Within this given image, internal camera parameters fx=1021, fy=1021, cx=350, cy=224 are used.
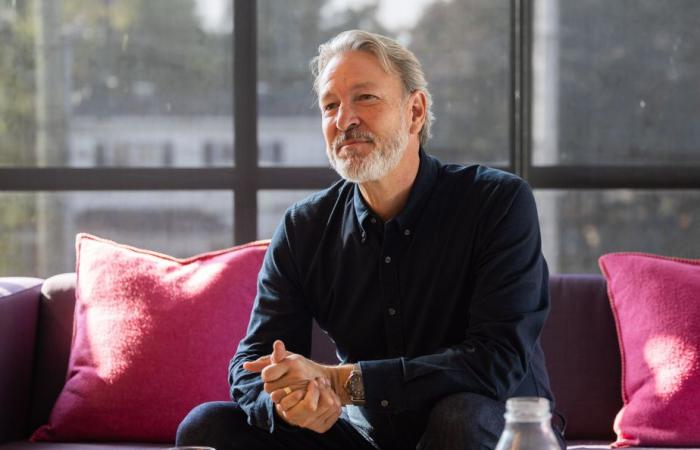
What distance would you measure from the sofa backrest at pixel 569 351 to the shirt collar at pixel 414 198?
1.97 feet

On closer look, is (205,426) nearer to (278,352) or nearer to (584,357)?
(278,352)

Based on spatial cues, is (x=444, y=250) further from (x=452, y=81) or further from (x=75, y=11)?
(x=75, y=11)

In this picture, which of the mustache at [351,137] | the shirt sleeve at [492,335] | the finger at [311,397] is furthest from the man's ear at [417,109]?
the finger at [311,397]

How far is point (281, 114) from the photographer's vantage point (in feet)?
10.6

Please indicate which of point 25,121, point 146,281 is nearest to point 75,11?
point 25,121

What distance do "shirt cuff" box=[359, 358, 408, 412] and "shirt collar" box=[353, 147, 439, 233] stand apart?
1.22 ft

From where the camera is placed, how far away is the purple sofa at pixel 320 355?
2.65 m

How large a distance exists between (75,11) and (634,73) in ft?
5.84

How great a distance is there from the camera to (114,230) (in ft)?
10.7

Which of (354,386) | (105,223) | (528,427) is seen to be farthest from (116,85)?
(528,427)

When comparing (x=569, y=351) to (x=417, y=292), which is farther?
(x=569, y=351)

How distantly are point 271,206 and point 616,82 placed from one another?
1.15 m

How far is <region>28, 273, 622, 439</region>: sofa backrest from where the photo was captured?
8.71 ft

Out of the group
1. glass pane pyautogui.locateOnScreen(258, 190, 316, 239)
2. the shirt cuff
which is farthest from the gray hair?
glass pane pyautogui.locateOnScreen(258, 190, 316, 239)
